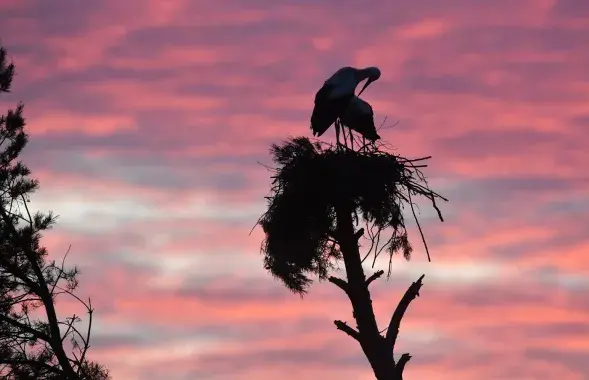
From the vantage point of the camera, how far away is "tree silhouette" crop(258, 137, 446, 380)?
1517 cm

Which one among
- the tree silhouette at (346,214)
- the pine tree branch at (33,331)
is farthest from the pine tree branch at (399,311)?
the pine tree branch at (33,331)

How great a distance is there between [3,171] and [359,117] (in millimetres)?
6318

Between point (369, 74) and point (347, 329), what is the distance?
5105 mm

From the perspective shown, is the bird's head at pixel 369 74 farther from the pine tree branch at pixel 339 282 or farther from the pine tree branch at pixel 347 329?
the pine tree branch at pixel 347 329

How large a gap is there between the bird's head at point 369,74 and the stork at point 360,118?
1583 millimetres

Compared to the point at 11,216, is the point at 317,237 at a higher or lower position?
lower

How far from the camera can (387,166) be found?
1530 centimetres

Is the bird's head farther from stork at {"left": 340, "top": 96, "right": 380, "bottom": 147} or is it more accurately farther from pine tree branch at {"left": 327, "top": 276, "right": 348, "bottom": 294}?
pine tree branch at {"left": 327, "top": 276, "right": 348, "bottom": 294}

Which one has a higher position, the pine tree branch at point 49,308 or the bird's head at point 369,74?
the bird's head at point 369,74

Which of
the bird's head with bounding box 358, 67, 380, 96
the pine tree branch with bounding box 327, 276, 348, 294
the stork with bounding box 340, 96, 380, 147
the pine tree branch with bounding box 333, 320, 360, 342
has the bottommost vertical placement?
the pine tree branch with bounding box 333, 320, 360, 342

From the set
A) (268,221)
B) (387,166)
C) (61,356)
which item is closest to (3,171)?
(61,356)

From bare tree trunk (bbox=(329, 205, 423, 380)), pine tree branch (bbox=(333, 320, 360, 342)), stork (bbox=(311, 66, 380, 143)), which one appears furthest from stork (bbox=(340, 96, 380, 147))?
pine tree branch (bbox=(333, 320, 360, 342))

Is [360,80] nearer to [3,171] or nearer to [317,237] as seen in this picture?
[317,237]

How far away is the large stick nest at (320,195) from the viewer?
15086 millimetres
